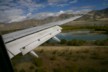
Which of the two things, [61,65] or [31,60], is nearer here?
[61,65]

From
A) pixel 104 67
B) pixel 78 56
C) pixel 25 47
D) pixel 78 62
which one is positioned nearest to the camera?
pixel 25 47

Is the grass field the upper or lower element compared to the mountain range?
upper

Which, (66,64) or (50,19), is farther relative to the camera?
(50,19)

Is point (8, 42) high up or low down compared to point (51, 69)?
up

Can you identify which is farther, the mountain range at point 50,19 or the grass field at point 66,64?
the mountain range at point 50,19

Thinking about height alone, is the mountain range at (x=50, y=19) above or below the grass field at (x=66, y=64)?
below

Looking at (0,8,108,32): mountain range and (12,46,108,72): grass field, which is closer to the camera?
(12,46,108,72): grass field

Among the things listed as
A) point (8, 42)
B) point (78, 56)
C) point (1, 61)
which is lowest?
point (78, 56)

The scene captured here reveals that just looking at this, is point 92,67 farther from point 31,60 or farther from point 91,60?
point 31,60

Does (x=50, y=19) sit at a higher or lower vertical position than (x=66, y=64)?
lower

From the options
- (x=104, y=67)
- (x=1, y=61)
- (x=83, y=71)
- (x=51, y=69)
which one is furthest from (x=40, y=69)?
(x=1, y=61)

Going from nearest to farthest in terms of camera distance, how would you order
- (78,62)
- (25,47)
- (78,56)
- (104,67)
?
(25,47), (104,67), (78,62), (78,56)
